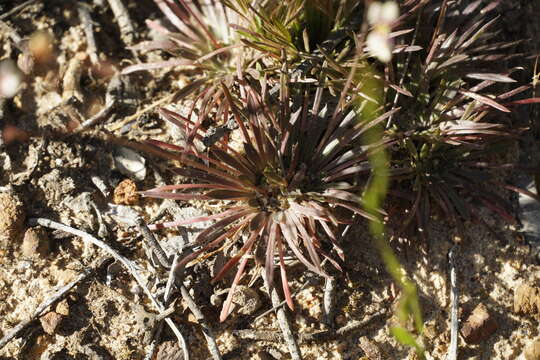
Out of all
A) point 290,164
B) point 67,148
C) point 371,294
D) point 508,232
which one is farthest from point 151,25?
point 508,232

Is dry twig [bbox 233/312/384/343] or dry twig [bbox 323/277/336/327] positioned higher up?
dry twig [bbox 323/277/336/327]

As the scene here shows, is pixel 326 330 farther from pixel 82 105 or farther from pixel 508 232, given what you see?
pixel 82 105

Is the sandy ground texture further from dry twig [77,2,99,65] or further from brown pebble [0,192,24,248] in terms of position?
dry twig [77,2,99,65]

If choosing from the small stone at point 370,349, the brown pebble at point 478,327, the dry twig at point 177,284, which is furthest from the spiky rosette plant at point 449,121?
the dry twig at point 177,284

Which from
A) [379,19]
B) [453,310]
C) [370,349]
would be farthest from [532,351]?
[379,19]

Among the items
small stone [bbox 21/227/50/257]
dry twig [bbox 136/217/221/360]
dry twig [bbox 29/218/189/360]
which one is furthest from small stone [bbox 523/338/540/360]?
small stone [bbox 21/227/50/257]

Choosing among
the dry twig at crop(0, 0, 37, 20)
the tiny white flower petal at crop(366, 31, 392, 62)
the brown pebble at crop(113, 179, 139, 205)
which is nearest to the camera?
the tiny white flower petal at crop(366, 31, 392, 62)

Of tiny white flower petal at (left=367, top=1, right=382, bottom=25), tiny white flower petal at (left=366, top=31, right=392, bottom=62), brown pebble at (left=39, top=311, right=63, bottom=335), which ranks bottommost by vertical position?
brown pebble at (left=39, top=311, right=63, bottom=335)

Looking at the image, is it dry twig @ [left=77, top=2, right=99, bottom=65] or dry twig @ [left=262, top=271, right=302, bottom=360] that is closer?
dry twig @ [left=262, top=271, right=302, bottom=360]
